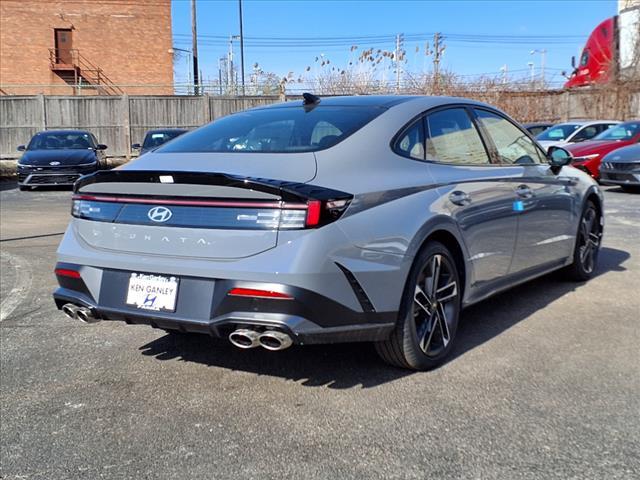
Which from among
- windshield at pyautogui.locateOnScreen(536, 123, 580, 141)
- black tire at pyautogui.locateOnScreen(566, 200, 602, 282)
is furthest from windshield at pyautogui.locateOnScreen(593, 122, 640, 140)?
black tire at pyautogui.locateOnScreen(566, 200, 602, 282)

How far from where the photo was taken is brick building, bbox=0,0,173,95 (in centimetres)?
3944

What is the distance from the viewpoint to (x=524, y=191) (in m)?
4.88

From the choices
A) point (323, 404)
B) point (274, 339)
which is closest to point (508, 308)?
point (323, 404)

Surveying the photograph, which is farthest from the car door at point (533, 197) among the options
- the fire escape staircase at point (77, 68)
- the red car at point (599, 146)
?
the fire escape staircase at point (77, 68)

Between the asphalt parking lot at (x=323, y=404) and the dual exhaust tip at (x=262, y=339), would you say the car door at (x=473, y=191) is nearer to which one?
the asphalt parking lot at (x=323, y=404)

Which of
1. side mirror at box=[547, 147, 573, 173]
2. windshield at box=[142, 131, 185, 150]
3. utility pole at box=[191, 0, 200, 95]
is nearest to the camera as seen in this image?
side mirror at box=[547, 147, 573, 173]

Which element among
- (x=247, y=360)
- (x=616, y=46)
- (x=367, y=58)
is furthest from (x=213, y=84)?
(x=247, y=360)

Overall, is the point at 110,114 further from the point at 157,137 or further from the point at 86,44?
the point at 86,44

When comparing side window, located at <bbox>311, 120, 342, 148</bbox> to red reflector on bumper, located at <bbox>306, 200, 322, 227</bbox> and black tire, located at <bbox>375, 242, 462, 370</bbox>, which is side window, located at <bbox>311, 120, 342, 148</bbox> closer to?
red reflector on bumper, located at <bbox>306, 200, 322, 227</bbox>

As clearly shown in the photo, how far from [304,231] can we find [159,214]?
2.62 feet

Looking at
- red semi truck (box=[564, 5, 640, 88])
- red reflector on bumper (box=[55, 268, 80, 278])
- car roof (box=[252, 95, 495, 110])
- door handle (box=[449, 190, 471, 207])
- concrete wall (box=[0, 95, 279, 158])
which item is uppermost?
red semi truck (box=[564, 5, 640, 88])

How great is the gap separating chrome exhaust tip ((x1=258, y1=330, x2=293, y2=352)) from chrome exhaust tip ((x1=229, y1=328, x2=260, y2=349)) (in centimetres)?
3

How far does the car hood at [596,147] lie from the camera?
15219mm

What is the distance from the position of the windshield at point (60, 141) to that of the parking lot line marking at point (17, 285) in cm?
1010
